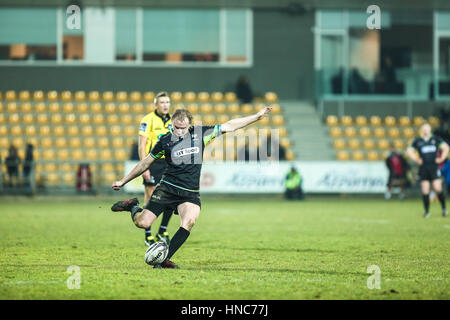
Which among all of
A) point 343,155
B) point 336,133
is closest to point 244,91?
point 336,133

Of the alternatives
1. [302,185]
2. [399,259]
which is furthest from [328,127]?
[399,259]

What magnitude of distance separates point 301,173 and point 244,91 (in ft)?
19.8

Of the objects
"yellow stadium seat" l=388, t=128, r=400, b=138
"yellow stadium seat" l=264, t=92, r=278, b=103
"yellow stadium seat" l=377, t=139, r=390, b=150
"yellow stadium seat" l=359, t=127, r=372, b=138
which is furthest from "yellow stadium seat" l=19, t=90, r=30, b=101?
"yellow stadium seat" l=388, t=128, r=400, b=138

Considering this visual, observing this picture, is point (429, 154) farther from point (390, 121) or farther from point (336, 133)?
point (390, 121)

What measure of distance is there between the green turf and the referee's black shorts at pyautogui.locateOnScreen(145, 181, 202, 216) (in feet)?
2.27

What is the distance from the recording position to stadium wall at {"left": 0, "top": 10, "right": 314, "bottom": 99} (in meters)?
32.4

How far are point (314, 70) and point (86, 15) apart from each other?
1010 cm

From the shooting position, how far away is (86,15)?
32500mm

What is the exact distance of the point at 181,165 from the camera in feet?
29.5

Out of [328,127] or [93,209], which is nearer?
[93,209]

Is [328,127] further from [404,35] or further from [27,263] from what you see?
[27,263]

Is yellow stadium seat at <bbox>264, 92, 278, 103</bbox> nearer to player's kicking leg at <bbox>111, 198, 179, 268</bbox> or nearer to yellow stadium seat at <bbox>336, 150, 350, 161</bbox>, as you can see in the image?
yellow stadium seat at <bbox>336, 150, 350, 161</bbox>

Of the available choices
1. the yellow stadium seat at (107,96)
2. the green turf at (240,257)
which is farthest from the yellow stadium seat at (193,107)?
the green turf at (240,257)

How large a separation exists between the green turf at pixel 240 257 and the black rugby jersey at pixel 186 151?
0.96m
